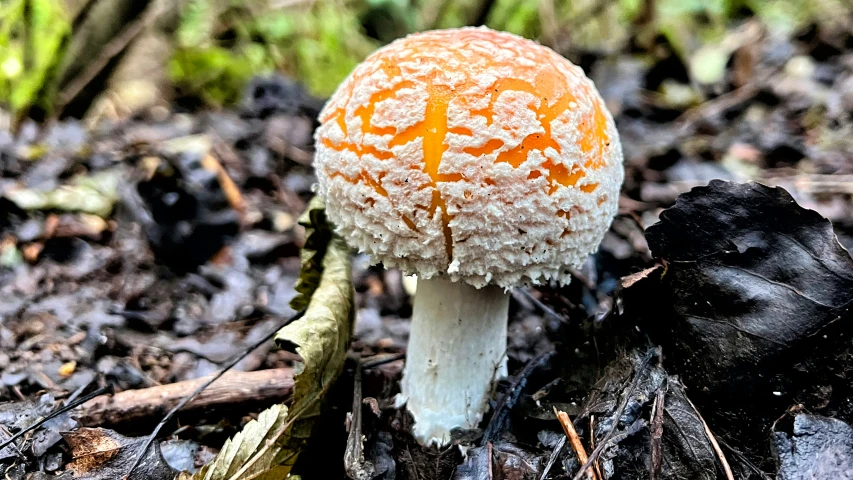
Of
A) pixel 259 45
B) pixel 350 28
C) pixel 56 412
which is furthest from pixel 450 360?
pixel 350 28

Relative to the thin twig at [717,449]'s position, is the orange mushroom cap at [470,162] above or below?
above

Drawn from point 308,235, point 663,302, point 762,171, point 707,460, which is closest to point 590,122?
point 663,302

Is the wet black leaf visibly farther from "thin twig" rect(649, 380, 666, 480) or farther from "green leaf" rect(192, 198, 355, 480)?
"green leaf" rect(192, 198, 355, 480)

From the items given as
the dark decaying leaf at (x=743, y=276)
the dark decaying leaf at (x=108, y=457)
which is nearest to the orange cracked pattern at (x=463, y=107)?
the dark decaying leaf at (x=743, y=276)

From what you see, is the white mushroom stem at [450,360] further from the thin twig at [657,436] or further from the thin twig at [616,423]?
the thin twig at [657,436]

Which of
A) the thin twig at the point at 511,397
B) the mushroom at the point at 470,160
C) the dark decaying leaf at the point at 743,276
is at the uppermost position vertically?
the mushroom at the point at 470,160

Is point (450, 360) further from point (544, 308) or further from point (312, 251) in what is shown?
point (312, 251)
